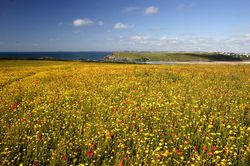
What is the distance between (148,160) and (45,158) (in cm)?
274

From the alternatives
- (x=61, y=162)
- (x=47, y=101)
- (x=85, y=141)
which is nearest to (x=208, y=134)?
(x=85, y=141)

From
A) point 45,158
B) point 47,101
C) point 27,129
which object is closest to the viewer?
point 45,158

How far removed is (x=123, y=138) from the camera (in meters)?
7.46

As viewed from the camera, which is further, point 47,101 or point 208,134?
point 47,101

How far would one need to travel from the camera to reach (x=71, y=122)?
28.8 ft

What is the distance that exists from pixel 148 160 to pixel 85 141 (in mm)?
2243

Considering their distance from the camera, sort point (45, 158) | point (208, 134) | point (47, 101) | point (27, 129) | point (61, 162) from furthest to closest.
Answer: point (47, 101), point (27, 129), point (208, 134), point (45, 158), point (61, 162)

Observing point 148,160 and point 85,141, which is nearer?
point 148,160

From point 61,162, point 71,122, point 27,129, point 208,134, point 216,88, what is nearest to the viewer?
point 61,162

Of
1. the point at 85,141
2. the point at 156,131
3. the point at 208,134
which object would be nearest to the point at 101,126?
the point at 85,141

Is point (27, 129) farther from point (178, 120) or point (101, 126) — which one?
point (178, 120)

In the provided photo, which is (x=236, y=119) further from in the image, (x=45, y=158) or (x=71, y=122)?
(x=45, y=158)

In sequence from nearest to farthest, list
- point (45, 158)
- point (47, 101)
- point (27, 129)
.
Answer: point (45, 158), point (27, 129), point (47, 101)

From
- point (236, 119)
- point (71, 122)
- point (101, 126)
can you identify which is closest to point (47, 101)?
point (71, 122)
